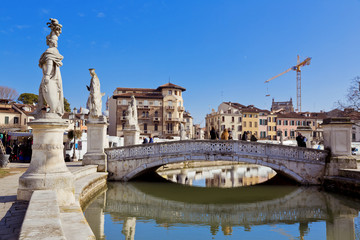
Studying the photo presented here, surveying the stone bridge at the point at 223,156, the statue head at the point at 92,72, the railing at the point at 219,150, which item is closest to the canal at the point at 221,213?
the stone bridge at the point at 223,156

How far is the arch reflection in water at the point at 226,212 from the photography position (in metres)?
7.98

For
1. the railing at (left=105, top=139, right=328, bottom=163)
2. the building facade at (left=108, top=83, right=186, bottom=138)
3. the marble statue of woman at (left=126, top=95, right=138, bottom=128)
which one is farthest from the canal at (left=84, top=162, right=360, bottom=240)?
the building facade at (left=108, top=83, right=186, bottom=138)

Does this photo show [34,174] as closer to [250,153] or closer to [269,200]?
[269,200]

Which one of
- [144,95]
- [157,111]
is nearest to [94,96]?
[157,111]

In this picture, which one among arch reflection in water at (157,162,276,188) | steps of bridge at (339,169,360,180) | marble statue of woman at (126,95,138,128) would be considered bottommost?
arch reflection in water at (157,162,276,188)

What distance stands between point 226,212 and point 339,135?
6.44 meters

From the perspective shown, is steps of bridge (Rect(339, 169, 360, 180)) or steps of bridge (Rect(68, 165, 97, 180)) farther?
steps of bridge (Rect(339, 169, 360, 180))

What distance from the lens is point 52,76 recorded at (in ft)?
21.5

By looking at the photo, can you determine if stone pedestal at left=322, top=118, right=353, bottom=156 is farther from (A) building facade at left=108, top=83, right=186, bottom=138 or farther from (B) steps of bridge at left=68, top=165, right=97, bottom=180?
(A) building facade at left=108, top=83, right=186, bottom=138

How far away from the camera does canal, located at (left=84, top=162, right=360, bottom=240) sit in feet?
25.7

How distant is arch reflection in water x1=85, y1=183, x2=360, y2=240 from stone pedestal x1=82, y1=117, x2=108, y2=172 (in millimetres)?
1301

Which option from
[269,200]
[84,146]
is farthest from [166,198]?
[84,146]

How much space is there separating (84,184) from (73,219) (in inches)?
186

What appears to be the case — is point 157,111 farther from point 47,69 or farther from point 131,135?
point 47,69
